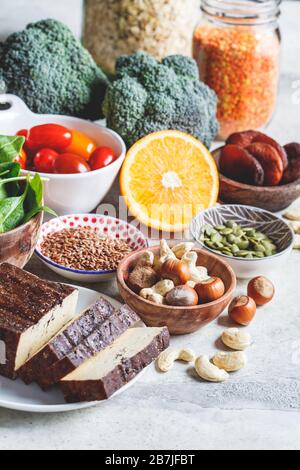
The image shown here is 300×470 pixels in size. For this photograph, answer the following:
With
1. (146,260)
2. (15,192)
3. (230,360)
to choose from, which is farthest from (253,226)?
(15,192)

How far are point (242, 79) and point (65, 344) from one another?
109cm

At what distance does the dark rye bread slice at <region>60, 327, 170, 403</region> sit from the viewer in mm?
1215

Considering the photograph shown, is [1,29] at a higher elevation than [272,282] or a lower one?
higher

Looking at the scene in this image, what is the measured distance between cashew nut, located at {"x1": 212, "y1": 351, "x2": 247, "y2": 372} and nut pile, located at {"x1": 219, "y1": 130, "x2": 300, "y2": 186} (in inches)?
23.0

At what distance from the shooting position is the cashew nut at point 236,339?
145 centimetres

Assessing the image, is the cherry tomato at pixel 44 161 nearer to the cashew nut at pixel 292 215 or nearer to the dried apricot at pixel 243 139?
the dried apricot at pixel 243 139

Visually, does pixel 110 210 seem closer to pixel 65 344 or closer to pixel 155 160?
pixel 155 160

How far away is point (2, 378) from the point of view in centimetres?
128

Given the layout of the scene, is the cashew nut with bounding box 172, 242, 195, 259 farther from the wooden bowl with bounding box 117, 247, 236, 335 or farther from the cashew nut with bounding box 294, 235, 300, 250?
the cashew nut with bounding box 294, 235, 300, 250

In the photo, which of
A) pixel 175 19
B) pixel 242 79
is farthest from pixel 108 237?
pixel 175 19

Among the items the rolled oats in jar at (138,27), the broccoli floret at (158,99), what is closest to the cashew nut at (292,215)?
the broccoli floret at (158,99)

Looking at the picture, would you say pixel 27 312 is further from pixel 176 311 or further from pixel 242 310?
pixel 242 310

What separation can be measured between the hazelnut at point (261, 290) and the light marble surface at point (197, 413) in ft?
0.18

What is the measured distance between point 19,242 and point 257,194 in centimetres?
68
